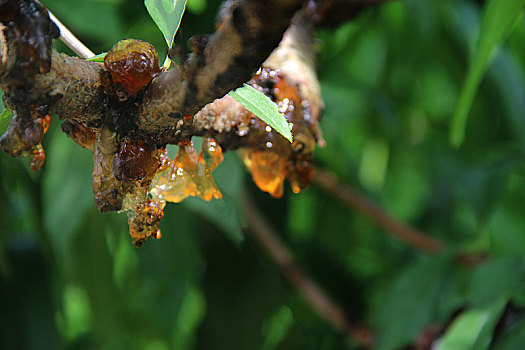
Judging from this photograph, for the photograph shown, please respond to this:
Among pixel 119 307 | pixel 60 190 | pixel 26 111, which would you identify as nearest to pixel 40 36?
pixel 26 111

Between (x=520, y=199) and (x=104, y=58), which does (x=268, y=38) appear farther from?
(x=520, y=199)

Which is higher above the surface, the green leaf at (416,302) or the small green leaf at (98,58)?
the small green leaf at (98,58)

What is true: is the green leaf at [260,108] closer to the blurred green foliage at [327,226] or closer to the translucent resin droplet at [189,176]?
the translucent resin droplet at [189,176]

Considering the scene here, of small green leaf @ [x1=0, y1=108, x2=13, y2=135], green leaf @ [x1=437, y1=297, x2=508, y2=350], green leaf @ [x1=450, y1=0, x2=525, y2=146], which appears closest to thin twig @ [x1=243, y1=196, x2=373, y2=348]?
green leaf @ [x1=437, y1=297, x2=508, y2=350]

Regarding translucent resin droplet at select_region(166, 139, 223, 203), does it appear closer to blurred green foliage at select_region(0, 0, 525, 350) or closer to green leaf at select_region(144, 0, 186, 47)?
green leaf at select_region(144, 0, 186, 47)

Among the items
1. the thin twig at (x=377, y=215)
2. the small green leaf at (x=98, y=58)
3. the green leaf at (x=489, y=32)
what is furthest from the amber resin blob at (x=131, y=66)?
the thin twig at (x=377, y=215)
